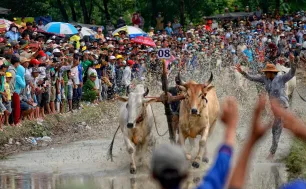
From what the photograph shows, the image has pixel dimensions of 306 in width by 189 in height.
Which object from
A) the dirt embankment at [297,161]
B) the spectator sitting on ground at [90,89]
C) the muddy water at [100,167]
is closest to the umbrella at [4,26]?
the spectator sitting on ground at [90,89]

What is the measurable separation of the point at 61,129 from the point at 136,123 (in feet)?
18.6

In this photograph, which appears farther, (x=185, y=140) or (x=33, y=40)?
(x=33, y=40)

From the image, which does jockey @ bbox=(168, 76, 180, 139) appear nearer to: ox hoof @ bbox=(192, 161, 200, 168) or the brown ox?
the brown ox

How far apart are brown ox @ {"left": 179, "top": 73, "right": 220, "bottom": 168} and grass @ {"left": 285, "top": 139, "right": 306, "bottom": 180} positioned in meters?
1.77

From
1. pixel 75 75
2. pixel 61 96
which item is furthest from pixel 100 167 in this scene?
pixel 75 75

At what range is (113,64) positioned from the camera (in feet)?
84.4

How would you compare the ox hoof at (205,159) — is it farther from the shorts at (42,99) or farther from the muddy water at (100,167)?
the shorts at (42,99)

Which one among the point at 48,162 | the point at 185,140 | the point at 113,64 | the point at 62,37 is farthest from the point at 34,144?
the point at 62,37

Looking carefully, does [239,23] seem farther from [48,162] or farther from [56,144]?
[48,162]

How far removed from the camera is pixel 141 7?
140 feet

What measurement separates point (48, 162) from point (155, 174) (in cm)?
1229

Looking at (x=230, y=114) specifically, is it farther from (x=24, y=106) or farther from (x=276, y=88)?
(x=24, y=106)

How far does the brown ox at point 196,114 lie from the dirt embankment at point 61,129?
3721 mm

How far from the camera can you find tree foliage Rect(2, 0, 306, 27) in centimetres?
3769
